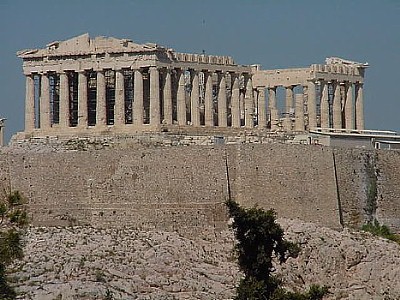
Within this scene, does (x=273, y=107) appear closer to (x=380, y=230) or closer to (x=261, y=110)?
(x=261, y=110)

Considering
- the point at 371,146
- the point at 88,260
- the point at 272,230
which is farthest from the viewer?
the point at 371,146

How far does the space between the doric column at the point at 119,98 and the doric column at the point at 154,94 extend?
4.40ft

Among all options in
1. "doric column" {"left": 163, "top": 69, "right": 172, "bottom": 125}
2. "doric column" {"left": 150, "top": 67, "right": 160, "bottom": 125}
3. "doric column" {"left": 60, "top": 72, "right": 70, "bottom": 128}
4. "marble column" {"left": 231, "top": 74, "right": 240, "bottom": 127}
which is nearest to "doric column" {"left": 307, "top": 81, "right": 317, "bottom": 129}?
"marble column" {"left": 231, "top": 74, "right": 240, "bottom": 127}

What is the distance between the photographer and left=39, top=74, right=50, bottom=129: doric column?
87062mm

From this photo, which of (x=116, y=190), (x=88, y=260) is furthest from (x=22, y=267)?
(x=116, y=190)

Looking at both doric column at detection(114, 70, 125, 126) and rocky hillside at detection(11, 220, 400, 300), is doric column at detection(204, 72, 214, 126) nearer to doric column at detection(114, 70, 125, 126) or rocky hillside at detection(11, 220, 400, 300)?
doric column at detection(114, 70, 125, 126)

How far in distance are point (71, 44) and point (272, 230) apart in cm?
2747

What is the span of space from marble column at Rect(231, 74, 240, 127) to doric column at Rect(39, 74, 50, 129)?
8713 millimetres

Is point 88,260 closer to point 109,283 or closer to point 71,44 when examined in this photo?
point 109,283

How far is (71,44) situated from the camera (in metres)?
86.1

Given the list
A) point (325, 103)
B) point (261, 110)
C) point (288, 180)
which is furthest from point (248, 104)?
point (288, 180)

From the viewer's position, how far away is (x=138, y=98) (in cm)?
8494

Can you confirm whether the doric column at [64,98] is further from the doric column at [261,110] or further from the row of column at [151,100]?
the doric column at [261,110]

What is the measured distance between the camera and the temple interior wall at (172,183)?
74812mm
